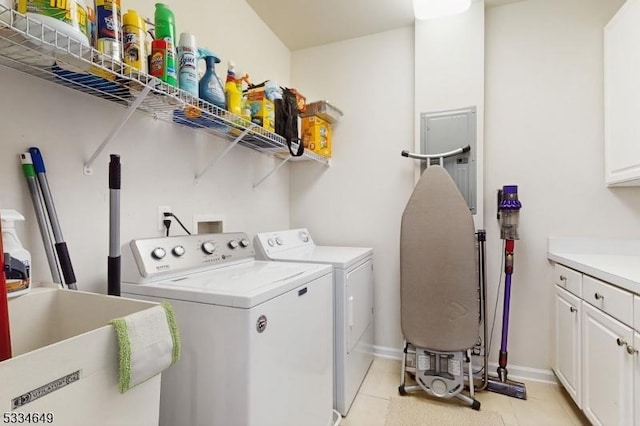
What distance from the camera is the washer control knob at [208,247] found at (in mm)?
1503

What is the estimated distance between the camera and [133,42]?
3.56 feet

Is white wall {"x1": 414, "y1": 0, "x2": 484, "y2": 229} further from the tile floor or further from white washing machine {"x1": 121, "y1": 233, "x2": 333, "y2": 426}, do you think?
white washing machine {"x1": 121, "y1": 233, "x2": 333, "y2": 426}

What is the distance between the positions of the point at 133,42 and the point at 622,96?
8.27 ft

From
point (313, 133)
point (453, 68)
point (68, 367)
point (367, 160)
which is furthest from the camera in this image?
point (367, 160)

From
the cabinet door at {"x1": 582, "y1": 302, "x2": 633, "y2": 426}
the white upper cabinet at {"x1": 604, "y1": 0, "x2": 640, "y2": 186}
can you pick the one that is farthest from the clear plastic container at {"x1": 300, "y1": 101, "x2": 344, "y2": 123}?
the cabinet door at {"x1": 582, "y1": 302, "x2": 633, "y2": 426}

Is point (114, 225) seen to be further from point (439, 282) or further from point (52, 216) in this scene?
point (439, 282)

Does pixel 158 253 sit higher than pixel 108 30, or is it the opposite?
pixel 108 30

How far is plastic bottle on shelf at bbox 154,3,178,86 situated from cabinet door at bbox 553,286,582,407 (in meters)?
2.30

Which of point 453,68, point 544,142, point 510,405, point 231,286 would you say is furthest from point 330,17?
point 510,405

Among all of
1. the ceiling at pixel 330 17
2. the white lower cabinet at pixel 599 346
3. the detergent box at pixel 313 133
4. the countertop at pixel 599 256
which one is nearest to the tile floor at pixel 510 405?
the white lower cabinet at pixel 599 346

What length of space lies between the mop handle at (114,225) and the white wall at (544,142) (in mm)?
2278

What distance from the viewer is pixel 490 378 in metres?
2.22

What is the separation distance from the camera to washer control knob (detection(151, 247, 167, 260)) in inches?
49.7

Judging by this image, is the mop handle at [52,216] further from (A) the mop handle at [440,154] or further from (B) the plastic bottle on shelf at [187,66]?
(A) the mop handle at [440,154]
